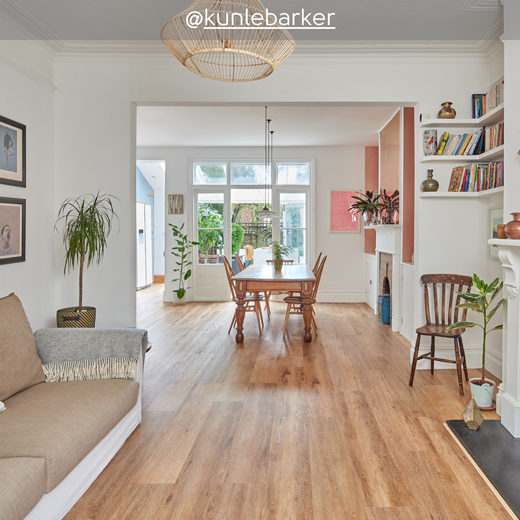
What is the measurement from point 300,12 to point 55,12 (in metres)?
1.84

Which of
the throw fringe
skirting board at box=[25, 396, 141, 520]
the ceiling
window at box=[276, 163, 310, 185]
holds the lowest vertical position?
skirting board at box=[25, 396, 141, 520]

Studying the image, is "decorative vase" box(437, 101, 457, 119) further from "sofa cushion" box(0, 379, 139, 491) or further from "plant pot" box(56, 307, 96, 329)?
"plant pot" box(56, 307, 96, 329)

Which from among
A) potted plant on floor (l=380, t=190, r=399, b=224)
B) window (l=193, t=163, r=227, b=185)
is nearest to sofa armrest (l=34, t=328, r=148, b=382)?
potted plant on floor (l=380, t=190, r=399, b=224)

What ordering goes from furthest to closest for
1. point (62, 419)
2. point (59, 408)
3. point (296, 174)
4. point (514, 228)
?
point (296, 174)
point (514, 228)
point (59, 408)
point (62, 419)

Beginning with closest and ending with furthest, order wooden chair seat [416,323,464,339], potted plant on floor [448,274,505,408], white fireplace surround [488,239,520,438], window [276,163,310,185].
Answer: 1. white fireplace surround [488,239,520,438]
2. potted plant on floor [448,274,505,408]
3. wooden chair seat [416,323,464,339]
4. window [276,163,310,185]

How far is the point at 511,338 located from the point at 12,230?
3.52 meters

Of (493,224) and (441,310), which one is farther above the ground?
(493,224)

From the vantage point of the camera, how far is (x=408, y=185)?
15.8ft

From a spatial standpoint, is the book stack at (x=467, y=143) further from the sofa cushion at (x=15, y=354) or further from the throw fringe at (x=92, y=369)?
the sofa cushion at (x=15, y=354)

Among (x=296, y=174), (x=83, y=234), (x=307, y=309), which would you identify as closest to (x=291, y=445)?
(x=83, y=234)

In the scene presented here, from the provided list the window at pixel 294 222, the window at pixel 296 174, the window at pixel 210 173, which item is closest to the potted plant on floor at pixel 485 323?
the window at pixel 294 222

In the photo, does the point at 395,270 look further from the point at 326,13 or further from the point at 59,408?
the point at 59,408

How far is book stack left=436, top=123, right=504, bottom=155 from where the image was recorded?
350 cm

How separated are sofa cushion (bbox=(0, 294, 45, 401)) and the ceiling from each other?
2.19 m
